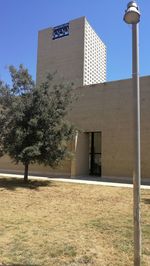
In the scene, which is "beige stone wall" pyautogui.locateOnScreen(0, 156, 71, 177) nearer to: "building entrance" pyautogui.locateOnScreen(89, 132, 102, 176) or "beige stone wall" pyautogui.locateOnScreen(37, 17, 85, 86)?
"building entrance" pyautogui.locateOnScreen(89, 132, 102, 176)

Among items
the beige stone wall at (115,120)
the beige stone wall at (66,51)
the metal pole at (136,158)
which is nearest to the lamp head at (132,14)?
the metal pole at (136,158)

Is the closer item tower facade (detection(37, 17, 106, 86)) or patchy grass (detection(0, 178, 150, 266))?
patchy grass (detection(0, 178, 150, 266))

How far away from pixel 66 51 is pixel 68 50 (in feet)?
1.34

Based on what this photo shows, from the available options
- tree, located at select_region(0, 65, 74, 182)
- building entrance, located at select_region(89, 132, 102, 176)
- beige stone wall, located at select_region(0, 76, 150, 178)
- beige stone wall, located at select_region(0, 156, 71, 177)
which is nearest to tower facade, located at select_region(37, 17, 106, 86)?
beige stone wall, located at select_region(0, 156, 71, 177)

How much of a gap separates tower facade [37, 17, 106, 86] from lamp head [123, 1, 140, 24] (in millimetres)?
44093

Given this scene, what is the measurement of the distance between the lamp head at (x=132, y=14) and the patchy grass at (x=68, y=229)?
411cm

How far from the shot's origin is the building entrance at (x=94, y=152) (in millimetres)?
22469

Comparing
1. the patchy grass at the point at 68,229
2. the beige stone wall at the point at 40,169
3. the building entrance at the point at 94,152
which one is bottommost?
the patchy grass at the point at 68,229

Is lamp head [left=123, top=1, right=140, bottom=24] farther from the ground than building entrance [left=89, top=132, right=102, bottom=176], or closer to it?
farther from the ground

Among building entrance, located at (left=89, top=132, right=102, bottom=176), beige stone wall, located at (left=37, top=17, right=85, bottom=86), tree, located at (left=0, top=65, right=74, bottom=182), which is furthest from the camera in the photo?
beige stone wall, located at (left=37, top=17, right=85, bottom=86)

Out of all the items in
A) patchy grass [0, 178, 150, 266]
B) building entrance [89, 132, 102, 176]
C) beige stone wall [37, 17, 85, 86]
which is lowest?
patchy grass [0, 178, 150, 266]

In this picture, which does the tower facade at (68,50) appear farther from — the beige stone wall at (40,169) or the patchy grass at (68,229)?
the patchy grass at (68,229)

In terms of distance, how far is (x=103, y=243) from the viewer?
6.11 metres

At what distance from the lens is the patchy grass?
5.27 meters
